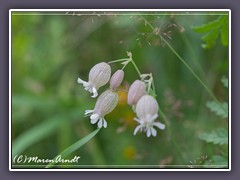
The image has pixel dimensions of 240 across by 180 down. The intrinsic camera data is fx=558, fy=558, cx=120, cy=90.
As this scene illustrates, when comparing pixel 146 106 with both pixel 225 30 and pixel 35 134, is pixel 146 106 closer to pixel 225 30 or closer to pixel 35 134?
pixel 225 30

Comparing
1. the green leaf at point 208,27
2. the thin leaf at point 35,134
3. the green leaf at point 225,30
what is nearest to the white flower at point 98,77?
the green leaf at point 208,27

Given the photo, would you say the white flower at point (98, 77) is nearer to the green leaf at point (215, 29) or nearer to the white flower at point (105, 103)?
the white flower at point (105, 103)

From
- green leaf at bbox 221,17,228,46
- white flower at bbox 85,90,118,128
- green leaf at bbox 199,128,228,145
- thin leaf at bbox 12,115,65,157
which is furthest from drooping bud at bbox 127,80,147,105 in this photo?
thin leaf at bbox 12,115,65,157

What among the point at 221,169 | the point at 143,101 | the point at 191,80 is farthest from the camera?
the point at 191,80

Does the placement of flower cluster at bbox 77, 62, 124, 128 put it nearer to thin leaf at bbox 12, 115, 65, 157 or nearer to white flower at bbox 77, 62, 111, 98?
white flower at bbox 77, 62, 111, 98

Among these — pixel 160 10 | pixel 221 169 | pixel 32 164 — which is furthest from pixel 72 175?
Result: pixel 160 10
